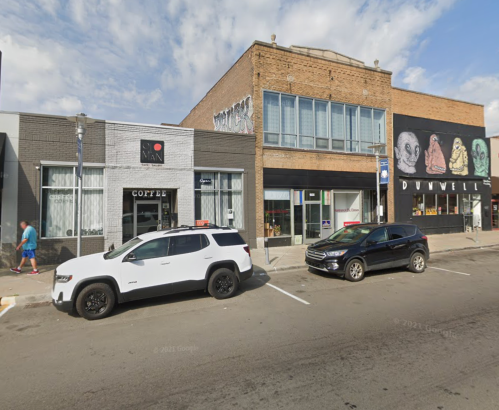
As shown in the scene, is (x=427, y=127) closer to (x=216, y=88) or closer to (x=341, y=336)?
(x=216, y=88)

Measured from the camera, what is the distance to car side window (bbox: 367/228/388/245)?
8.86 metres

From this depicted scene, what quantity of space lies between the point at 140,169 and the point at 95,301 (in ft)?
24.0

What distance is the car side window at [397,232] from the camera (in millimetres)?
9312

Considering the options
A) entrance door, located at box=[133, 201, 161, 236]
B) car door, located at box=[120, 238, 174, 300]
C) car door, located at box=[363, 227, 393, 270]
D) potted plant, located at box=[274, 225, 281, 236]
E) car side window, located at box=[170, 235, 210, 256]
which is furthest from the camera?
potted plant, located at box=[274, 225, 281, 236]

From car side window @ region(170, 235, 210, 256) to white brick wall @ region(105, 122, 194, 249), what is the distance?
595 cm

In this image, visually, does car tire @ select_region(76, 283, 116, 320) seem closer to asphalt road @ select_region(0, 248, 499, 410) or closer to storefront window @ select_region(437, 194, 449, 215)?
asphalt road @ select_region(0, 248, 499, 410)

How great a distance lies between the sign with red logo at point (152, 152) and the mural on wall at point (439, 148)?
1376 centimetres

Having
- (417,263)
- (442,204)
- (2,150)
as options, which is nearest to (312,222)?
(417,263)

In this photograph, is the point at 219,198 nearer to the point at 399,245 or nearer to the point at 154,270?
the point at 154,270

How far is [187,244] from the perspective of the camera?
22.5 ft

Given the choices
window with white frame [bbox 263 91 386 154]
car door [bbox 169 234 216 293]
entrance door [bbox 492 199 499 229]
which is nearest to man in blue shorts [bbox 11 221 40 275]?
car door [bbox 169 234 216 293]

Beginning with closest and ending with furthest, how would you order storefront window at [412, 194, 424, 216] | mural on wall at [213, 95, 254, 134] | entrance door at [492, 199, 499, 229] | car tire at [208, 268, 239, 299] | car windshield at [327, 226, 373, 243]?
1. car tire at [208, 268, 239, 299]
2. car windshield at [327, 226, 373, 243]
3. mural on wall at [213, 95, 254, 134]
4. storefront window at [412, 194, 424, 216]
5. entrance door at [492, 199, 499, 229]

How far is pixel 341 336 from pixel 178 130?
10696 mm

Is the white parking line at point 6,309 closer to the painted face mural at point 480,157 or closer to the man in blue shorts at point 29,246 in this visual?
the man in blue shorts at point 29,246
